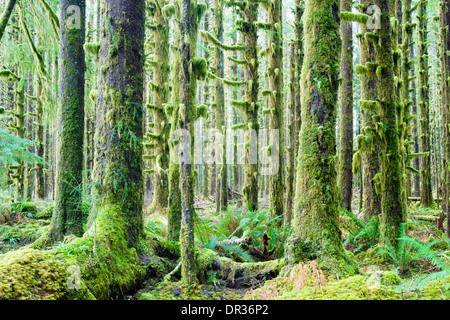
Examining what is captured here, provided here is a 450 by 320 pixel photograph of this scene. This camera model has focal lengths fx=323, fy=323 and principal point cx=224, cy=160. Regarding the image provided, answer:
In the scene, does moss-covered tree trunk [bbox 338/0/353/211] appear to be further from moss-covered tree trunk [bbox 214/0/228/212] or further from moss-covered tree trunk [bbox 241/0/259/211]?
moss-covered tree trunk [bbox 214/0/228/212]

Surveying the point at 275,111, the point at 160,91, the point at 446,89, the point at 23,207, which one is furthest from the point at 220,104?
the point at 446,89

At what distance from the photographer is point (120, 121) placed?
17.7 feet

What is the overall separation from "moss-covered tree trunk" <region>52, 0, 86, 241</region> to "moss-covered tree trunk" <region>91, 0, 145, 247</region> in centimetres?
151

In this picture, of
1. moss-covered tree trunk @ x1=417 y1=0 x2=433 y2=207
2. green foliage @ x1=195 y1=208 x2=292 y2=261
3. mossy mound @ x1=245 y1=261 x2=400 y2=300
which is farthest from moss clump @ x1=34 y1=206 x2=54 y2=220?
moss-covered tree trunk @ x1=417 y1=0 x2=433 y2=207

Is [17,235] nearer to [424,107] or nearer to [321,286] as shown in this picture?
[321,286]

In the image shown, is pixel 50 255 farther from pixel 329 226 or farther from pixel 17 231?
pixel 17 231

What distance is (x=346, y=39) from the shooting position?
11242 mm

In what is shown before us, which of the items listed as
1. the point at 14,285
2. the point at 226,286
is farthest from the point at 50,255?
the point at 226,286

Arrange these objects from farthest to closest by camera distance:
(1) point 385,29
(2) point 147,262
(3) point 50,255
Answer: (1) point 385,29 < (2) point 147,262 < (3) point 50,255

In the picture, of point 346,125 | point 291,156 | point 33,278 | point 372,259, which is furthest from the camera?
point 346,125

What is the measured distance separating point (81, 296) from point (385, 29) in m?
7.17

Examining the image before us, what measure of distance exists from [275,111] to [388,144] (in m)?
4.09

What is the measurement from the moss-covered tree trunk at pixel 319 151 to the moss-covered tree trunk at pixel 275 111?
14.7 ft

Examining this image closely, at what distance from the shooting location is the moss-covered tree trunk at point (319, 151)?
4719mm
